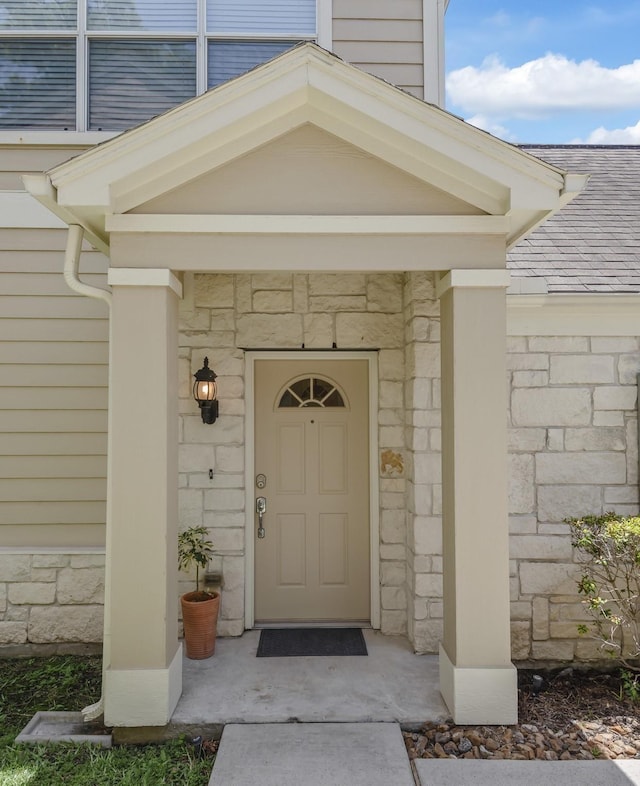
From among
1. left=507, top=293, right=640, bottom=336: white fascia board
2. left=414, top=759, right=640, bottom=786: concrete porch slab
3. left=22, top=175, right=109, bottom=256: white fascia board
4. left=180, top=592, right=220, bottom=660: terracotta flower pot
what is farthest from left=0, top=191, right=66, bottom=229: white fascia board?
left=414, top=759, right=640, bottom=786: concrete porch slab

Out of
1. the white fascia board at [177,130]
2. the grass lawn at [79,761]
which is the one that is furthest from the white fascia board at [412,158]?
the grass lawn at [79,761]

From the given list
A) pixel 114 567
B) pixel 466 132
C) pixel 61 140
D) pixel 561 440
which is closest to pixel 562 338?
pixel 561 440

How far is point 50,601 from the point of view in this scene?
4.41 meters

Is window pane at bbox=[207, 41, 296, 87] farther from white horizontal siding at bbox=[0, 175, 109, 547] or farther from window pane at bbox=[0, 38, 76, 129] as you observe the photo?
white horizontal siding at bbox=[0, 175, 109, 547]

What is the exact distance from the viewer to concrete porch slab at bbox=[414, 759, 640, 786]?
2793 millimetres

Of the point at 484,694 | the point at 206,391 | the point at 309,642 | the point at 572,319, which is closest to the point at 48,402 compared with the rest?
the point at 206,391

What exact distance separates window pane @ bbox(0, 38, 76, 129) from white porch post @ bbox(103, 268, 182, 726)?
7.79ft

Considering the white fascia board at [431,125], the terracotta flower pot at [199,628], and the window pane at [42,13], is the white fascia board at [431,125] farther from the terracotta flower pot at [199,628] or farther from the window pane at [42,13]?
the terracotta flower pot at [199,628]

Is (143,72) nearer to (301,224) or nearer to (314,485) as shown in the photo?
(301,224)

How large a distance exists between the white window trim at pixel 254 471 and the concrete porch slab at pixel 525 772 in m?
1.66

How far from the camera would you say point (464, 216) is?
3.28m

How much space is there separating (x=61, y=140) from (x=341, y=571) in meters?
4.11

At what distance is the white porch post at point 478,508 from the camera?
3188 millimetres

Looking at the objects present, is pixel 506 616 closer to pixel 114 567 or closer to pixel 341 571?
pixel 341 571
